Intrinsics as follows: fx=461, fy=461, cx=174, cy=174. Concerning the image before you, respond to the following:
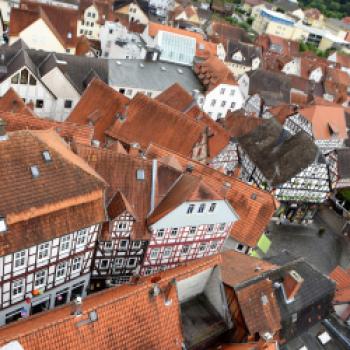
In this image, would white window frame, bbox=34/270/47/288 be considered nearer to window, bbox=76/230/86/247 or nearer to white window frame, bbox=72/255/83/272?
white window frame, bbox=72/255/83/272

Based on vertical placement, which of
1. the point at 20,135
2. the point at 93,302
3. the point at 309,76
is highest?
the point at 20,135

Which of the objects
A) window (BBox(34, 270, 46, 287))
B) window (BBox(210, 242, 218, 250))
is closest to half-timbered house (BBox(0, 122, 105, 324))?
window (BBox(34, 270, 46, 287))

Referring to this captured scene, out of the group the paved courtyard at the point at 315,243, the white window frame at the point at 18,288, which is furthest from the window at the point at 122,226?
the paved courtyard at the point at 315,243

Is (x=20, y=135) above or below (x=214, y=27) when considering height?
above

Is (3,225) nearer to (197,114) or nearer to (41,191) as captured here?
(41,191)

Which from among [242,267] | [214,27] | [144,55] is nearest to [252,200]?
[242,267]

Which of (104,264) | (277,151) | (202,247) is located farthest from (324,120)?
(104,264)

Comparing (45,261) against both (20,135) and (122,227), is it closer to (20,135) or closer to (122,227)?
(122,227)
